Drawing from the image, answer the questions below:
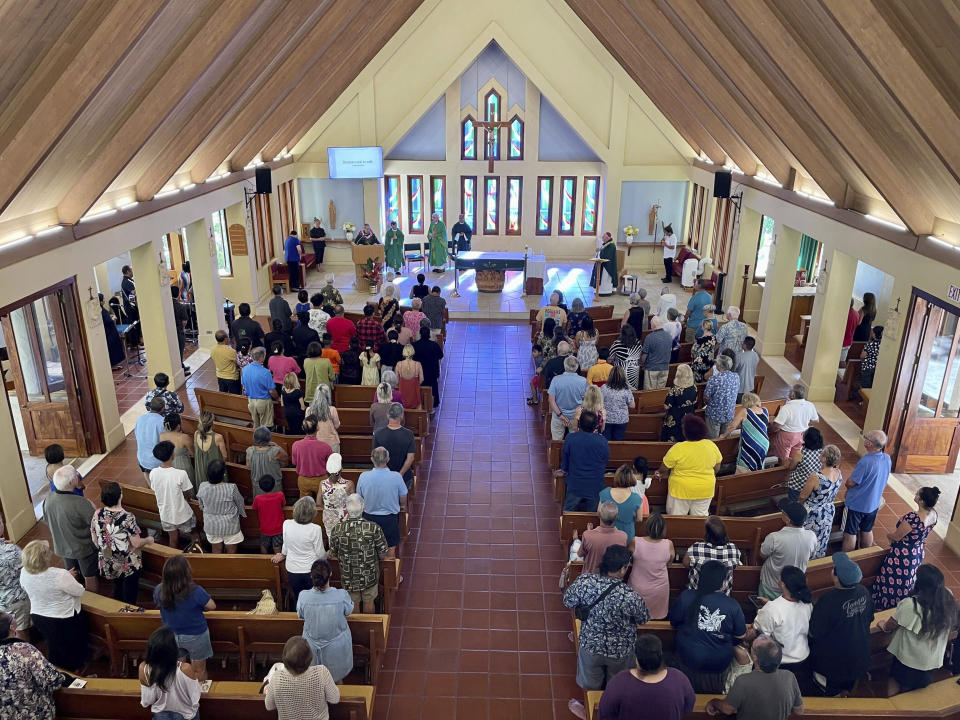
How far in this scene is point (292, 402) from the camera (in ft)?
28.9

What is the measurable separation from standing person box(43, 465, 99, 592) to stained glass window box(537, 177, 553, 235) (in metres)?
17.8

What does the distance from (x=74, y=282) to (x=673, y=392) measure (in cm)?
799

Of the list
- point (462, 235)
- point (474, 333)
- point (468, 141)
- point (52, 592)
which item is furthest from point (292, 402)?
→ point (468, 141)

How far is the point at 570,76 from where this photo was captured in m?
20.1

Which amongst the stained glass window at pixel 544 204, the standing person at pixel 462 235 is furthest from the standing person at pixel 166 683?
the stained glass window at pixel 544 204

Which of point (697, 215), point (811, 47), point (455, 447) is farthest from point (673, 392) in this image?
point (697, 215)

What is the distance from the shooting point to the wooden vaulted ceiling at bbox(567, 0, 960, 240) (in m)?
6.62

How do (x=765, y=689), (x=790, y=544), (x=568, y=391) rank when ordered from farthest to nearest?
1. (x=568, y=391)
2. (x=790, y=544)
3. (x=765, y=689)

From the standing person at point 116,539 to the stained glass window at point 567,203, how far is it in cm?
1798

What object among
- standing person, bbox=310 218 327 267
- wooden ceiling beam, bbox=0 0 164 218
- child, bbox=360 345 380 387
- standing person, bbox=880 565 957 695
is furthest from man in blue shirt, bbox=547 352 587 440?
standing person, bbox=310 218 327 267

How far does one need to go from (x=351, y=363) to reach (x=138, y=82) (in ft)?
14.7

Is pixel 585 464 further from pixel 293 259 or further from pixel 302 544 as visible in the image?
pixel 293 259

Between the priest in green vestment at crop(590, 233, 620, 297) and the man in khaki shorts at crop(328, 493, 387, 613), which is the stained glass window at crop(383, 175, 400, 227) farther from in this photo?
the man in khaki shorts at crop(328, 493, 387, 613)

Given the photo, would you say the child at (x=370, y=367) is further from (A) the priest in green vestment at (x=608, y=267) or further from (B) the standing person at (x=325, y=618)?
(A) the priest in green vestment at (x=608, y=267)
